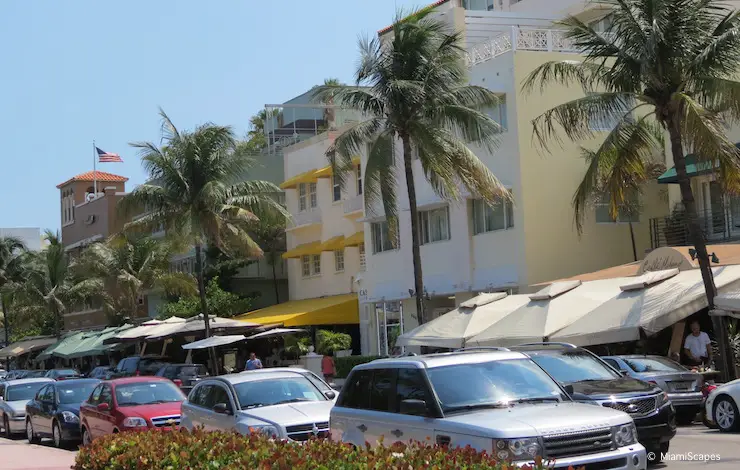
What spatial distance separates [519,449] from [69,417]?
16039mm

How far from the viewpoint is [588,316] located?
25.2m

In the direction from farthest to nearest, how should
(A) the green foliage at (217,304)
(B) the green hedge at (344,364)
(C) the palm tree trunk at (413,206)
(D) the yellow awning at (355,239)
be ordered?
(A) the green foliage at (217,304)
(D) the yellow awning at (355,239)
(B) the green hedge at (344,364)
(C) the palm tree trunk at (413,206)

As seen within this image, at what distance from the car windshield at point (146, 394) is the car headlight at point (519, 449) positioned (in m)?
12.1

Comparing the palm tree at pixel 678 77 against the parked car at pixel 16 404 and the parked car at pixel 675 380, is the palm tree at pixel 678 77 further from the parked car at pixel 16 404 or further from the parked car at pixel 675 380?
the parked car at pixel 16 404

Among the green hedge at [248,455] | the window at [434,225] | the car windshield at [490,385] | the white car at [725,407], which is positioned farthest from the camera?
the window at [434,225]

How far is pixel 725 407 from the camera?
57.6 feet

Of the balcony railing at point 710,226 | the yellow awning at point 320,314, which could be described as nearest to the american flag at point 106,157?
the yellow awning at point 320,314

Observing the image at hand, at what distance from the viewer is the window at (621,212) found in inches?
1389

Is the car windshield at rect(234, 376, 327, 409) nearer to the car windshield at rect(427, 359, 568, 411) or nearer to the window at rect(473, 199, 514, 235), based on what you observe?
the car windshield at rect(427, 359, 568, 411)

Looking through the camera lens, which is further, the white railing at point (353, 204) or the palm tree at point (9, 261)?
the palm tree at point (9, 261)

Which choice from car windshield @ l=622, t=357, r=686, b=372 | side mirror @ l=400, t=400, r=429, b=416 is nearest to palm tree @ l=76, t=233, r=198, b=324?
car windshield @ l=622, t=357, r=686, b=372

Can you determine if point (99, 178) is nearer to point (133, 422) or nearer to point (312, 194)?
point (312, 194)

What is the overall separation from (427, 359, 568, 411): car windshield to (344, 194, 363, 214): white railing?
33517 millimetres

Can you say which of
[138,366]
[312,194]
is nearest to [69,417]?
[138,366]
